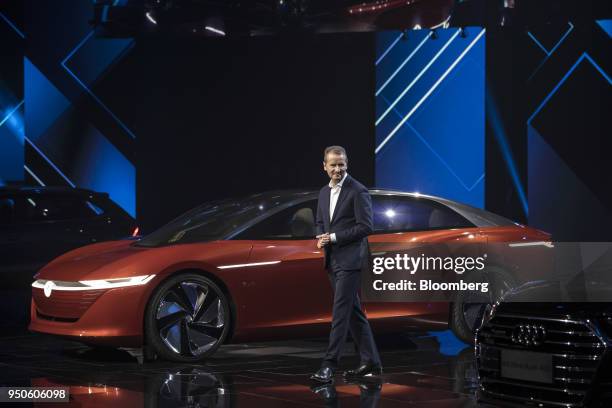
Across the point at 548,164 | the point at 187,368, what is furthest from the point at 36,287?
the point at 548,164

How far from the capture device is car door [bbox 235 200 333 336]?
30.6 feet

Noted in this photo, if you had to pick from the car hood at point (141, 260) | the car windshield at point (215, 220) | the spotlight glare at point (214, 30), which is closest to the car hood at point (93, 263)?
the car hood at point (141, 260)

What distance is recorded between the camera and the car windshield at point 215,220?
9.70 meters

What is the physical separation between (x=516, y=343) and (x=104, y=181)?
40.1ft

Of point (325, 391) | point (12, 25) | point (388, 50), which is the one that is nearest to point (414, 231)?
point (325, 391)

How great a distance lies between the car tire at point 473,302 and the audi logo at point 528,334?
4.08 m

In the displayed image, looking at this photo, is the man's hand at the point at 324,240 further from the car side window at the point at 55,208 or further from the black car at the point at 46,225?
the car side window at the point at 55,208

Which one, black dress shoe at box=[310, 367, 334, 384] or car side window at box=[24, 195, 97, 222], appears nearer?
black dress shoe at box=[310, 367, 334, 384]

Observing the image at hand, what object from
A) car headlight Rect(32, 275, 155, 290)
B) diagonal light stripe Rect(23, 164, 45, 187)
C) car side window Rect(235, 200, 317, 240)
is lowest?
car headlight Rect(32, 275, 155, 290)

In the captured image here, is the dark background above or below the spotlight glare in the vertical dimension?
below

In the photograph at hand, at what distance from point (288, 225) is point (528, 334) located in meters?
4.11

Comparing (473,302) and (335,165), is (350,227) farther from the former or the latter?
(473,302)

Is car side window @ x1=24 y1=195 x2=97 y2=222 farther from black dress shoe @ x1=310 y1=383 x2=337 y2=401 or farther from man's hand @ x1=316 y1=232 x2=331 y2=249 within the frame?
black dress shoe @ x1=310 y1=383 x2=337 y2=401

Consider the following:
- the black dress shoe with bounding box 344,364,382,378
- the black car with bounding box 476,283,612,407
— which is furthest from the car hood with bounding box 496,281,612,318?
the black dress shoe with bounding box 344,364,382,378
